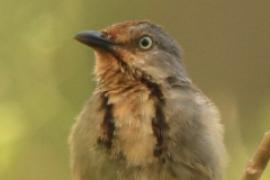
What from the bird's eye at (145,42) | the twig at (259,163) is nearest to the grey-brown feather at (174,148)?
the bird's eye at (145,42)

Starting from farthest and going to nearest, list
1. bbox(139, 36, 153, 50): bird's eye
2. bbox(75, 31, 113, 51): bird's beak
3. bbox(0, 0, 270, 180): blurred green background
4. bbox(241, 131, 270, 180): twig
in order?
bbox(0, 0, 270, 180): blurred green background → bbox(139, 36, 153, 50): bird's eye → bbox(75, 31, 113, 51): bird's beak → bbox(241, 131, 270, 180): twig

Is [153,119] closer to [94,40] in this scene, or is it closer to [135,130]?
[135,130]

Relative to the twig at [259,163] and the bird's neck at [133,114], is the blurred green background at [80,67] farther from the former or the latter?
the twig at [259,163]

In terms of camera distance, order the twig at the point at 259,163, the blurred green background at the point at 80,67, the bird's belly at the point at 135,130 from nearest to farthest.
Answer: the twig at the point at 259,163 < the bird's belly at the point at 135,130 < the blurred green background at the point at 80,67

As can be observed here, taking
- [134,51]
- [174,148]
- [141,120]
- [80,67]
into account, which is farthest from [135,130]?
[80,67]

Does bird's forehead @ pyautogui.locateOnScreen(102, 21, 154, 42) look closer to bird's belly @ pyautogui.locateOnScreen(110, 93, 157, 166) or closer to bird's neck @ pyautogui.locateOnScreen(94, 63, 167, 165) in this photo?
bird's neck @ pyautogui.locateOnScreen(94, 63, 167, 165)

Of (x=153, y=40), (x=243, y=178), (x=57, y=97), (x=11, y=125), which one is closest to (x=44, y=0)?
(x=57, y=97)

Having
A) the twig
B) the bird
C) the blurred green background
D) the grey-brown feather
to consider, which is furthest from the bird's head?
the blurred green background

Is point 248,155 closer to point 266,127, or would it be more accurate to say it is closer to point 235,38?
point 266,127
